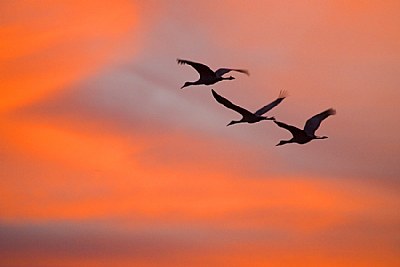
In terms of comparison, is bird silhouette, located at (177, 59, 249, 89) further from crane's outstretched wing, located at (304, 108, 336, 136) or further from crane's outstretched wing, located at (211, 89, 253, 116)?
crane's outstretched wing, located at (304, 108, 336, 136)

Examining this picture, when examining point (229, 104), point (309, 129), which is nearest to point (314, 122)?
point (309, 129)

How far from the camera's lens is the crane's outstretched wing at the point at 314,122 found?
5241cm

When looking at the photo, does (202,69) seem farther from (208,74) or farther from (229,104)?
(229,104)

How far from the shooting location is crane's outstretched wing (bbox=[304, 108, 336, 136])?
172 feet

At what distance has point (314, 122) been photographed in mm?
52875

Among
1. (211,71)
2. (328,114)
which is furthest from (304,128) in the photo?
(211,71)

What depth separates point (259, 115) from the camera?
5212 centimetres

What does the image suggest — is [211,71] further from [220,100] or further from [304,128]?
[304,128]

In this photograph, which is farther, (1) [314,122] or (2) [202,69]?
(1) [314,122]

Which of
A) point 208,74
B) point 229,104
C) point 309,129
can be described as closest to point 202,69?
point 208,74

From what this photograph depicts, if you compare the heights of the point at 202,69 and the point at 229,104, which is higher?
the point at 202,69

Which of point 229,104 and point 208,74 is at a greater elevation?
point 208,74

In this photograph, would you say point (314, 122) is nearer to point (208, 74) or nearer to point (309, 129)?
point (309, 129)

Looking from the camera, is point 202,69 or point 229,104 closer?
point 202,69
